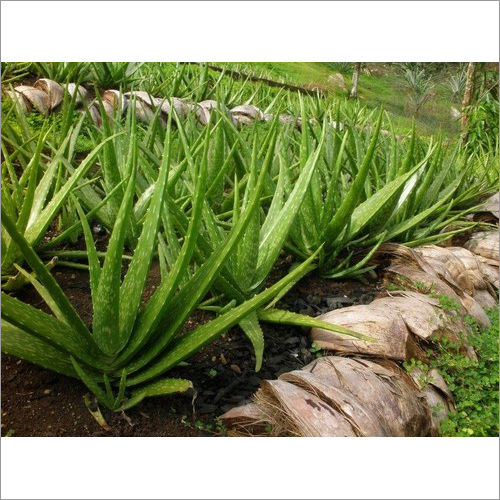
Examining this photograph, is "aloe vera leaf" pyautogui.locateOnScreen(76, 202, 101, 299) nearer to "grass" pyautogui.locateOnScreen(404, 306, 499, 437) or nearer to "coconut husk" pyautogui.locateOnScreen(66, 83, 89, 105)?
"grass" pyautogui.locateOnScreen(404, 306, 499, 437)

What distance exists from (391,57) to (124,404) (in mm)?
888

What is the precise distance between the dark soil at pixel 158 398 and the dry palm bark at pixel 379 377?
0.14ft

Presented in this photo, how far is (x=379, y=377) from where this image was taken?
85 centimetres

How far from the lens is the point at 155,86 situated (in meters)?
2.02

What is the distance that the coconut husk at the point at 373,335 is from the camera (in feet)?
3.01

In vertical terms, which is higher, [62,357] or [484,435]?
[62,357]

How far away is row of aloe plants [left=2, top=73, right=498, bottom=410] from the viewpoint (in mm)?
661

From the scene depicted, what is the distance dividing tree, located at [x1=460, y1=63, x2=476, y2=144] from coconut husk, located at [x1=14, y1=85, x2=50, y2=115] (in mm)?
1121

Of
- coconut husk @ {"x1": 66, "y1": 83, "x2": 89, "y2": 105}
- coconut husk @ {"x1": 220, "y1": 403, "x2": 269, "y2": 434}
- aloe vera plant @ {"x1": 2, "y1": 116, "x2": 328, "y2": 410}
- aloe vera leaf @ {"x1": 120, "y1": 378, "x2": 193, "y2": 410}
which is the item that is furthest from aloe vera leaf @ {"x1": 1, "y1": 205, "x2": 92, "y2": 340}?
coconut husk @ {"x1": 66, "y1": 83, "x2": 89, "y2": 105}

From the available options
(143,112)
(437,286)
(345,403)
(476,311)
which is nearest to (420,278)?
(437,286)

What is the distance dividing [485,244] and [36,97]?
136cm
